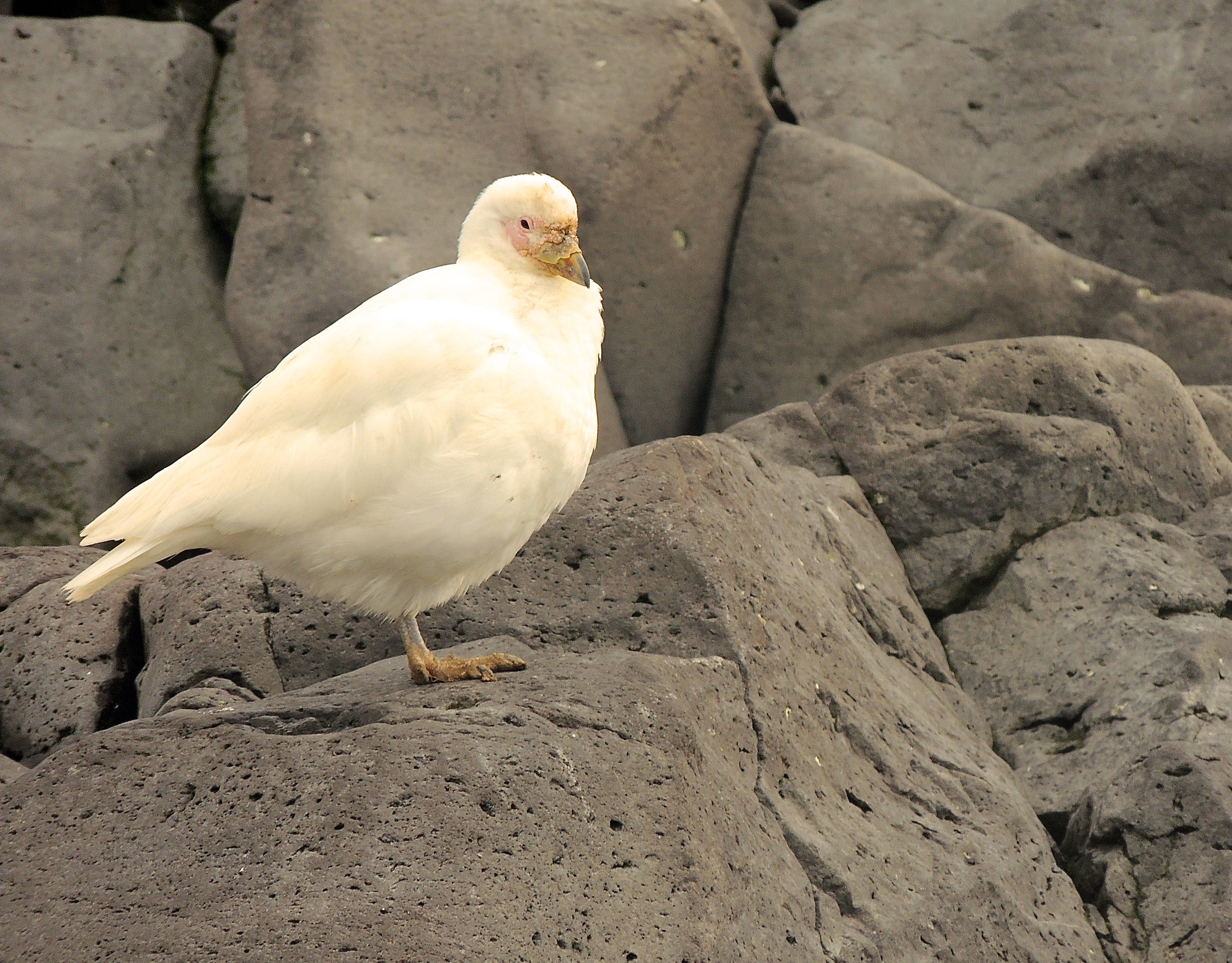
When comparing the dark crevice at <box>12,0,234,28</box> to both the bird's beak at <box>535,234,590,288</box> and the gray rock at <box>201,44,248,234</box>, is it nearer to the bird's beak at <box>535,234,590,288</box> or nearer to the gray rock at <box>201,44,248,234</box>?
the gray rock at <box>201,44,248,234</box>

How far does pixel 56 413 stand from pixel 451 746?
20.9ft

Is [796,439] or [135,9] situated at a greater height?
[796,439]

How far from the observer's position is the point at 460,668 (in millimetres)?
4324

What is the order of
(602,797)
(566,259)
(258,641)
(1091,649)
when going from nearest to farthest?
(602,797) < (566,259) < (258,641) < (1091,649)

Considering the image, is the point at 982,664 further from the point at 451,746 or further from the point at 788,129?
the point at 788,129

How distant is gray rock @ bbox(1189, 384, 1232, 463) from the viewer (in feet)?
24.6

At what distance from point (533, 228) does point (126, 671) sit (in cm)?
279

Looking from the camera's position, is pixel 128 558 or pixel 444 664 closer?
pixel 128 558

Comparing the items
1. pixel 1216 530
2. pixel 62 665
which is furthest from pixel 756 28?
pixel 62 665

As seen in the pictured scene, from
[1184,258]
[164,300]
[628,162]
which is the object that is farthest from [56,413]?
[1184,258]

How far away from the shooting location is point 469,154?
8.60m

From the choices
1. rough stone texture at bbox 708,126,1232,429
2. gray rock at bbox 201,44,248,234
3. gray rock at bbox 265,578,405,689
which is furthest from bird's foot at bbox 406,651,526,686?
gray rock at bbox 201,44,248,234

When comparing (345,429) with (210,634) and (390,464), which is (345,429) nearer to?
(390,464)

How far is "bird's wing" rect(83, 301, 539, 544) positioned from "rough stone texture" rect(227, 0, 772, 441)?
4065 millimetres
